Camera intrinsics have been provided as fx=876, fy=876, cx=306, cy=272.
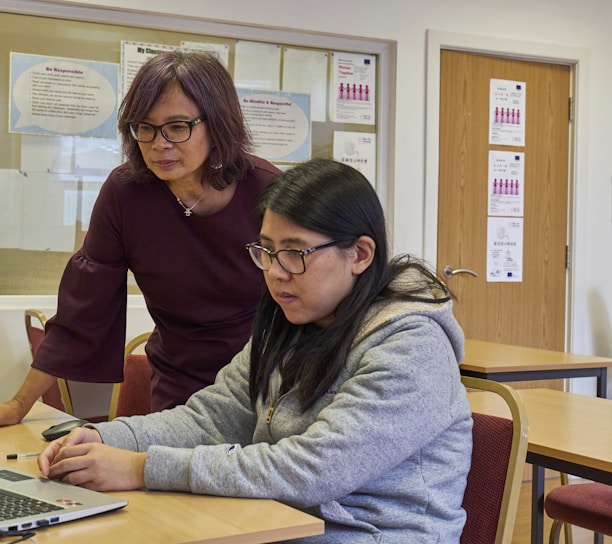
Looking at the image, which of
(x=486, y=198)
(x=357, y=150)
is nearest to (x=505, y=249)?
(x=486, y=198)

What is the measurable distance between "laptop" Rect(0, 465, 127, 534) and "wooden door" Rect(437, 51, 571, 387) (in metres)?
3.08

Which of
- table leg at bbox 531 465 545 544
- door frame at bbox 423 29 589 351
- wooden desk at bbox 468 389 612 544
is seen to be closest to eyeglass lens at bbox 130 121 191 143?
wooden desk at bbox 468 389 612 544

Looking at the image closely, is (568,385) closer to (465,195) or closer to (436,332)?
(465,195)

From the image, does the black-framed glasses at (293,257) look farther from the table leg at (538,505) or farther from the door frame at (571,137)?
the door frame at (571,137)

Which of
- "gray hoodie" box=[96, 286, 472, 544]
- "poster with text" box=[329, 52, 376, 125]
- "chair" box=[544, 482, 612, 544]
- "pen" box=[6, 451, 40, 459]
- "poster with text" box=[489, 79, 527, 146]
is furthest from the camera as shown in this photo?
"poster with text" box=[489, 79, 527, 146]

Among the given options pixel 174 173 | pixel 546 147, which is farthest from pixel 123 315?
pixel 546 147

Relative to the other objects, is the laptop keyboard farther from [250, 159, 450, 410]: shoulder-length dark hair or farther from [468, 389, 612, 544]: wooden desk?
[468, 389, 612, 544]: wooden desk

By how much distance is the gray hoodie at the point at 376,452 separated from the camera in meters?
1.17

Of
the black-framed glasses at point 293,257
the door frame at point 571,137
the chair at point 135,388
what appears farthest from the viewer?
the door frame at point 571,137

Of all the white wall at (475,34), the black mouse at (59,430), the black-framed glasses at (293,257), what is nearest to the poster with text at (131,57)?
the white wall at (475,34)

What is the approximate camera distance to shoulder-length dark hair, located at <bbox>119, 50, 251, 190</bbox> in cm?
168

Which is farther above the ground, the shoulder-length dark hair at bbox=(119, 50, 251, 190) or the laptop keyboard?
the shoulder-length dark hair at bbox=(119, 50, 251, 190)

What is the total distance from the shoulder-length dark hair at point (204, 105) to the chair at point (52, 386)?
1.24m

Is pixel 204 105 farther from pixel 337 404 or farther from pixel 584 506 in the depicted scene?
pixel 584 506
